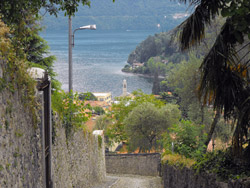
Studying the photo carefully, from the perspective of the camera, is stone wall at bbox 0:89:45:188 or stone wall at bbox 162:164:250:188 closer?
stone wall at bbox 0:89:45:188

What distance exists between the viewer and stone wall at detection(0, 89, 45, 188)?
13.2 feet

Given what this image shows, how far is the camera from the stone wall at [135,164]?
20781mm

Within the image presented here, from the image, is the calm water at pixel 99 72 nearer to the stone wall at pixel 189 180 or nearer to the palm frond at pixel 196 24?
the stone wall at pixel 189 180

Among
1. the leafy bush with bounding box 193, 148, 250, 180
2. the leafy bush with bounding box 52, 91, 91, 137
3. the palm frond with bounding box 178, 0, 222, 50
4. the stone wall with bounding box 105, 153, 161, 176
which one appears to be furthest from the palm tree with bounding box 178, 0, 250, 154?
the stone wall with bounding box 105, 153, 161, 176

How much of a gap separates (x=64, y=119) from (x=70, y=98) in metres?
0.60

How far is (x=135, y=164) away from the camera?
21359 millimetres

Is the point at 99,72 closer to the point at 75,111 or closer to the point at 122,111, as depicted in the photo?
the point at 122,111

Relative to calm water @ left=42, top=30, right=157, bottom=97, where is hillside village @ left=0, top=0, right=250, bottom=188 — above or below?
above

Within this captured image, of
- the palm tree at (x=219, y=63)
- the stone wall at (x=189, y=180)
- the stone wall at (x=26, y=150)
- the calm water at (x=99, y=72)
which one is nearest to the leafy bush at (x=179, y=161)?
the stone wall at (x=189, y=180)

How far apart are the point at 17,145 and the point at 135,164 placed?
56.9 ft

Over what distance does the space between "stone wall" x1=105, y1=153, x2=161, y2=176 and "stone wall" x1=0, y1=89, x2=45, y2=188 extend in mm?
15501

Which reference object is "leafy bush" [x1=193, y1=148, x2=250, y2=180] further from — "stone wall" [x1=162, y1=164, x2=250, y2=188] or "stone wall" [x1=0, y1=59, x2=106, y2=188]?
"stone wall" [x1=0, y1=59, x2=106, y2=188]

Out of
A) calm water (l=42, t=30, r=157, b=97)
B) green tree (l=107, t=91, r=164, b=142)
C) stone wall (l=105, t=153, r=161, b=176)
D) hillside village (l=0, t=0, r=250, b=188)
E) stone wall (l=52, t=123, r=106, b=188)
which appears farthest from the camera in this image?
calm water (l=42, t=30, r=157, b=97)

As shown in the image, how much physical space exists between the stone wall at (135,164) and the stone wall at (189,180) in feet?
26.8
